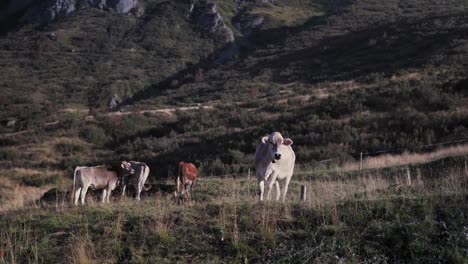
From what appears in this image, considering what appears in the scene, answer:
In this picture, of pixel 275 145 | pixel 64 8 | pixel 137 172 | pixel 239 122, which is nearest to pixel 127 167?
pixel 137 172

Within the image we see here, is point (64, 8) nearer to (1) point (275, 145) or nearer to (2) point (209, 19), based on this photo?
(2) point (209, 19)

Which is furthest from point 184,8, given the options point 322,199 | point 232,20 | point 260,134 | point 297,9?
point 322,199

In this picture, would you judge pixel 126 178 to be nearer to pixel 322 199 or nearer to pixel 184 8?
pixel 322 199

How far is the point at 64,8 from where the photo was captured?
132750 millimetres

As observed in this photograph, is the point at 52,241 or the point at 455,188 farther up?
the point at 455,188

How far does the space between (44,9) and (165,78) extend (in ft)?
200

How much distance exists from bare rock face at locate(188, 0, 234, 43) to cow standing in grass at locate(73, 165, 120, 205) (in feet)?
340

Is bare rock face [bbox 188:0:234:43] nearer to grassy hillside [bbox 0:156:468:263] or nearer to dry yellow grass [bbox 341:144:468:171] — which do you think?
dry yellow grass [bbox 341:144:468:171]

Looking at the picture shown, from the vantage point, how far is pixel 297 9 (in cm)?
15050

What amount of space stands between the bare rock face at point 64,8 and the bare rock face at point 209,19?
15.6 m

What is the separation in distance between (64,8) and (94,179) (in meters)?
131

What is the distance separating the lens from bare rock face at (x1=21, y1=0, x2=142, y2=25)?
131 m

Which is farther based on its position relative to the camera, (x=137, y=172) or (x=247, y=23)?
(x=247, y=23)

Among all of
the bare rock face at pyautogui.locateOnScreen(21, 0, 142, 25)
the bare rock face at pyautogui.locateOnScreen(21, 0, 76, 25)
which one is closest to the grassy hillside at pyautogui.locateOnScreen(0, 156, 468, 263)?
the bare rock face at pyautogui.locateOnScreen(21, 0, 142, 25)
